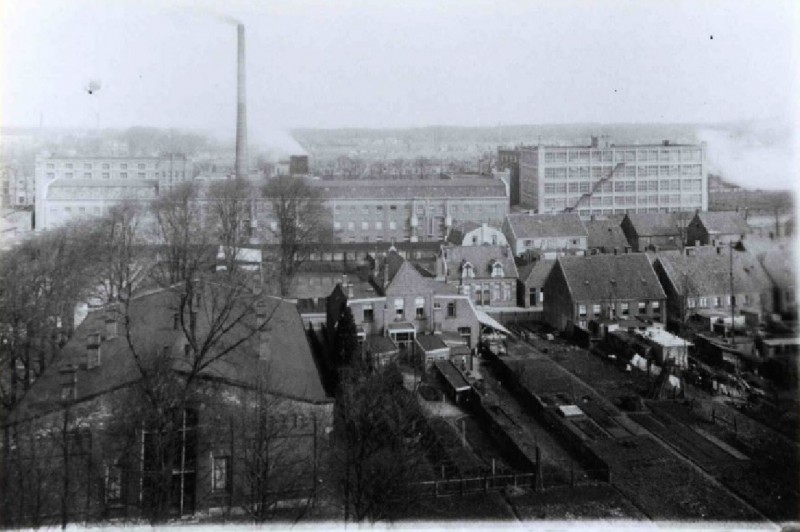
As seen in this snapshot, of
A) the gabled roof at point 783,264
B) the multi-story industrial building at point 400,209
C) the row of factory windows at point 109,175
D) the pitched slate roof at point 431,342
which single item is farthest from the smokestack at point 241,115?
the gabled roof at point 783,264

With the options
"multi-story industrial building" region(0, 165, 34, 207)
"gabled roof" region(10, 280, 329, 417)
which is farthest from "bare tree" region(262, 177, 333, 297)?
"multi-story industrial building" region(0, 165, 34, 207)

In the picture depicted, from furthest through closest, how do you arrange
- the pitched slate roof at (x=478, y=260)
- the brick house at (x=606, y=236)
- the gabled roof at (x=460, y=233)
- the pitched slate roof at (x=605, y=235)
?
1. the pitched slate roof at (x=605, y=235)
2. the brick house at (x=606, y=236)
3. the gabled roof at (x=460, y=233)
4. the pitched slate roof at (x=478, y=260)

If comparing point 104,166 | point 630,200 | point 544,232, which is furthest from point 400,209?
point 104,166

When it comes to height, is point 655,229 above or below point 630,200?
below

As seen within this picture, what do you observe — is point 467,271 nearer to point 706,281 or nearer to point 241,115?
point 706,281

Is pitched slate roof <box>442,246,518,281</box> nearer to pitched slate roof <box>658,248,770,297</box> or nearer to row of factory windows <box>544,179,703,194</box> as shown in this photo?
pitched slate roof <box>658,248,770,297</box>

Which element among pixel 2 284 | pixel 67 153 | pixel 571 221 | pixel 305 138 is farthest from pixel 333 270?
pixel 305 138

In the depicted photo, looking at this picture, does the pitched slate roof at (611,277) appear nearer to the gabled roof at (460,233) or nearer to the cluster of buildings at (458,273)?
the cluster of buildings at (458,273)
